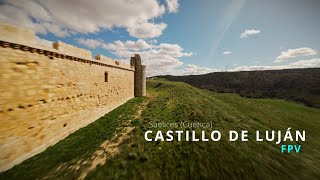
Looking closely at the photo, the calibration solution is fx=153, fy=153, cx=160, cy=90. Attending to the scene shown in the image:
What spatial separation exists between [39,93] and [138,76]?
17.3m

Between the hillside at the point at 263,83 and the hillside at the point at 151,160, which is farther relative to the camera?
the hillside at the point at 263,83

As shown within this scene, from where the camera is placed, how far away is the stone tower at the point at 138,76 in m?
23.5

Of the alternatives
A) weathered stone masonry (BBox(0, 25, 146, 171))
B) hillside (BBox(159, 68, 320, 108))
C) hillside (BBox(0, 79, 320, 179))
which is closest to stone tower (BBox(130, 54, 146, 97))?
weathered stone masonry (BBox(0, 25, 146, 171))

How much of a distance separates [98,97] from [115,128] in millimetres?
3441

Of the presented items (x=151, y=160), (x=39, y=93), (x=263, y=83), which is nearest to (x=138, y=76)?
(x=39, y=93)

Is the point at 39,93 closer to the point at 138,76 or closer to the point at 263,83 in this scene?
the point at 138,76

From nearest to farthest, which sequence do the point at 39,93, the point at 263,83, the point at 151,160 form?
1. the point at 151,160
2. the point at 39,93
3. the point at 263,83

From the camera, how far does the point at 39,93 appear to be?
6645 mm

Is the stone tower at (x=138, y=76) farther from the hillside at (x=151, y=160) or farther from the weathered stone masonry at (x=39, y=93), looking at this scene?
the hillside at (x=151, y=160)

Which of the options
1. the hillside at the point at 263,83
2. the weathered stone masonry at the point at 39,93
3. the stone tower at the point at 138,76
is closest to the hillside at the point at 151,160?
the weathered stone masonry at the point at 39,93

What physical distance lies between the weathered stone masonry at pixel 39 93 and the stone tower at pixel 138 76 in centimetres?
1207

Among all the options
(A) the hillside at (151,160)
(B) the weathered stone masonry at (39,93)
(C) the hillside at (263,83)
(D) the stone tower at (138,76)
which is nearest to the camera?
(B) the weathered stone masonry at (39,93)

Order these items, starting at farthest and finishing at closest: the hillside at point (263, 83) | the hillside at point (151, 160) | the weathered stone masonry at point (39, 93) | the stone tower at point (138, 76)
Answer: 1. the hillside at point (263, 83)
2. the stone tower at point (138, 76)
3. the hillside at point (151, 160)
4. the weathered stone masonry at point (39, 93)

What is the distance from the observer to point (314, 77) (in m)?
74.6
